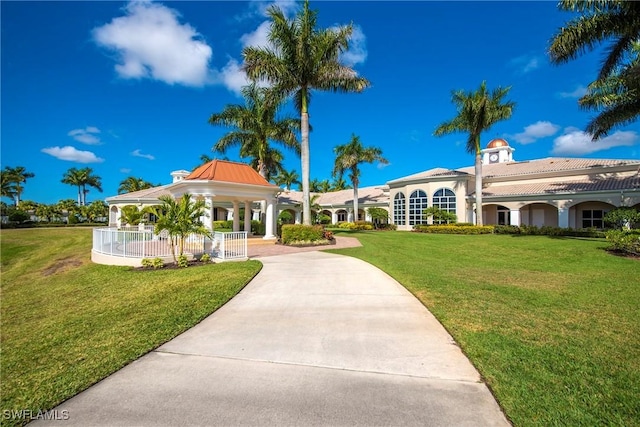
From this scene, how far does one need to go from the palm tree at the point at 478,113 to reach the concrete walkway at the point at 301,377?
79.1ft

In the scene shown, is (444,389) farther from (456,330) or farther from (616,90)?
(616,90)

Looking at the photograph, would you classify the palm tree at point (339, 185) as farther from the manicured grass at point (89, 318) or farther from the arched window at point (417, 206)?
the manicured grass at point (89, 318)

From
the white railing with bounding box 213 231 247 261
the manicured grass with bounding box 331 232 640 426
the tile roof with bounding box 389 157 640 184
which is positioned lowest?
the manicured grass with bounding box 331 232 640 426

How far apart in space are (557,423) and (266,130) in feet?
77.0

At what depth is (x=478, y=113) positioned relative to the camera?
79.7 feet

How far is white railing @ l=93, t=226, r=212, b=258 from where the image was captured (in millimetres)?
11664

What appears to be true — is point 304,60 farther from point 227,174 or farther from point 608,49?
point 608,49

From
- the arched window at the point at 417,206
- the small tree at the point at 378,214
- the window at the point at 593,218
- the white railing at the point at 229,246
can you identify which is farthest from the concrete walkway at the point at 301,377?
the small tree at the point at 378,214

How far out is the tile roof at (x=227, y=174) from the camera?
17.0m

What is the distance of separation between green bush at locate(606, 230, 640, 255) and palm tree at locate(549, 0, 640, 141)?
725 cm

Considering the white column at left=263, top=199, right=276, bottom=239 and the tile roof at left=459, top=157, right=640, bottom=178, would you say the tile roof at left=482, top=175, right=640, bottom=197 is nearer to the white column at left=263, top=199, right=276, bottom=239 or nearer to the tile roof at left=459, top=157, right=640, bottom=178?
the tile roof at left=459, top=157, right=640, bottom=178

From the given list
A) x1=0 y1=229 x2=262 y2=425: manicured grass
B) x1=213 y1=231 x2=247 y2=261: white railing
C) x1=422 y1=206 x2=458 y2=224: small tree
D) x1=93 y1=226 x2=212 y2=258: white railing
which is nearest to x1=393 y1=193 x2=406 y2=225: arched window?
x1=422 y1=206 x2=458 y2=224: small tree

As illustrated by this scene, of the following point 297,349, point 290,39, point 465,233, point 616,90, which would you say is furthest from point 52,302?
point 616,90

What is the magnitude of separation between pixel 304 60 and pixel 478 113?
15859 millimetres
